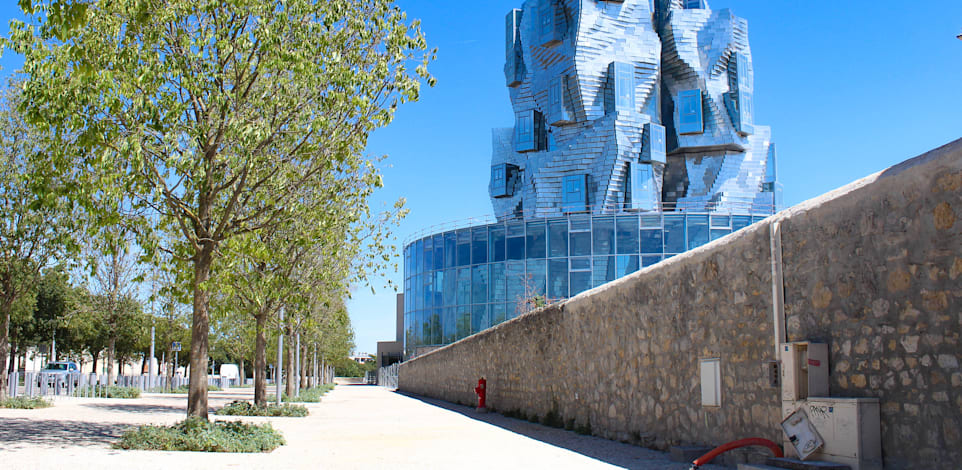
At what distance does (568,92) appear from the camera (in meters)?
58.5

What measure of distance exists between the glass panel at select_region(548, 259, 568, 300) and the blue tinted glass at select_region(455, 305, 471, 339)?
22.4 feet

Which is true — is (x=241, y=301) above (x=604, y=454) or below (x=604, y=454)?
above

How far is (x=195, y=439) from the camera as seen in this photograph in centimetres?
1093

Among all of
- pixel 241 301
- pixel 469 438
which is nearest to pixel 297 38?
pixel 469 438

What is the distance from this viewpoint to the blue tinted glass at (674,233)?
4838 centimetres

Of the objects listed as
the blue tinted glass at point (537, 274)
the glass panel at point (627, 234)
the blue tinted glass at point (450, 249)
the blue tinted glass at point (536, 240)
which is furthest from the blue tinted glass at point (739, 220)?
the blue tinted glass at point (450, 249)

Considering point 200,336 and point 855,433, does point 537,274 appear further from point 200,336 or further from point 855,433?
point 855,433

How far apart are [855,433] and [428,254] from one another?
51.5 meters

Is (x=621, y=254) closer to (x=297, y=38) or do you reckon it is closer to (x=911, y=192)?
(x=297, y=38)

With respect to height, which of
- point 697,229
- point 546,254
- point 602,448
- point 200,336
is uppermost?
point 697,229

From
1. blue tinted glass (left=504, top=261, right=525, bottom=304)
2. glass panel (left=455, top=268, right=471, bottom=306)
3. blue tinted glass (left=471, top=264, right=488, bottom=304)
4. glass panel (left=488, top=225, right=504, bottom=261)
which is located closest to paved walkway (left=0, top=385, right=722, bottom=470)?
blue tinted glass (left=504, top=261, right=525, bottom=304)

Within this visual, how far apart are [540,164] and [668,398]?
49728 millimetres

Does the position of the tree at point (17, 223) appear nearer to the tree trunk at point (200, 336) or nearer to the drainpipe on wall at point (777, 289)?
the tree trunk at point (200, 336)

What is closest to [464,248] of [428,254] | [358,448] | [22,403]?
[428,254]
